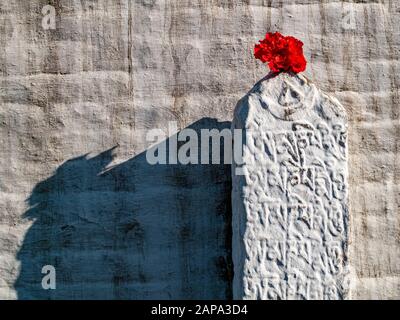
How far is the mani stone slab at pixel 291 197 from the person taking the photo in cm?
359

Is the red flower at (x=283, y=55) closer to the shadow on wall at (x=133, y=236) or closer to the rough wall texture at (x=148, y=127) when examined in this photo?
the rough wall texture at (x=148, y=127)

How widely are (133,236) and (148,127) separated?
1.95 feet

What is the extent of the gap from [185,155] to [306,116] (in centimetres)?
76

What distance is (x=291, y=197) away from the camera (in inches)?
141

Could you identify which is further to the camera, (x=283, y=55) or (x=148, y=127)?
(x=148, y=127)

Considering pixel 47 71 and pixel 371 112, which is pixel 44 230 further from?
pixel 371 112

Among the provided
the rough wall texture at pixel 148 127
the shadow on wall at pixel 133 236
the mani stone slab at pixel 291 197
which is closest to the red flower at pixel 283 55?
the mani stone slab at pixel 291 197

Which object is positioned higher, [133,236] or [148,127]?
[148,127]

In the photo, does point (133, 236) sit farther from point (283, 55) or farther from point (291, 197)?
point (283, 55)

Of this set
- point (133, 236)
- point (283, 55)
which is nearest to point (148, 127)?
point (133, 236)

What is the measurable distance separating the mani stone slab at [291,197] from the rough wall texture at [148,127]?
43 cm

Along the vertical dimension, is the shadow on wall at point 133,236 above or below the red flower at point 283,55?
below

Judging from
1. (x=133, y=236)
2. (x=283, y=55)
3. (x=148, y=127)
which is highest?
(x=283, y=55)

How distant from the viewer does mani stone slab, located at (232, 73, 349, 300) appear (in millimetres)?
3594
